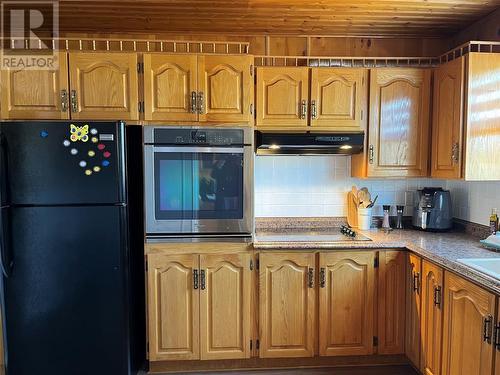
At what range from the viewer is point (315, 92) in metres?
2.57

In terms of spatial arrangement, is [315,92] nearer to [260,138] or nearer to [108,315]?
[260,138]

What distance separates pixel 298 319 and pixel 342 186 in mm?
1115

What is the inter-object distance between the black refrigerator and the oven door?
20 cm

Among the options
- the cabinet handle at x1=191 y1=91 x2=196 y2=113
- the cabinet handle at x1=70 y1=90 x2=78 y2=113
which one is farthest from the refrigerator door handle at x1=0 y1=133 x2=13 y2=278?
the cabinet handle at x1=191 y1=91 x2=196 y2=113

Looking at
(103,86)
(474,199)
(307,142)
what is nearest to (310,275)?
(307,142)

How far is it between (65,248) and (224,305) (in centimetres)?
106

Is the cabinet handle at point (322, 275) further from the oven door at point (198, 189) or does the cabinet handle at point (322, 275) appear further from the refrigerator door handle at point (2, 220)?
the refrigerator door handle at point (2, 220)

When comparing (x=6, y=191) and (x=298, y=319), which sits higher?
(x=6, y=191)

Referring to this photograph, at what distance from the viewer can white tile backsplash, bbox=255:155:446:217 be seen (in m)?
2.91

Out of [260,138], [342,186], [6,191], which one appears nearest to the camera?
[6,191]

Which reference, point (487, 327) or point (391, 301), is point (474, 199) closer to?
point (391, 301)

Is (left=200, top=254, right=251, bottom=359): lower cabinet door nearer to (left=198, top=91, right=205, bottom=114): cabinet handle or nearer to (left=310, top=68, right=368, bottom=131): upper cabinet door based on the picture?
(left=198, top=91, right=205, bottom=114): cabinet handle

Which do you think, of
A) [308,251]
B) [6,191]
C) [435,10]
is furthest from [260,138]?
[6,191]

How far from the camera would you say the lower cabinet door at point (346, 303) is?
2.43 meters
